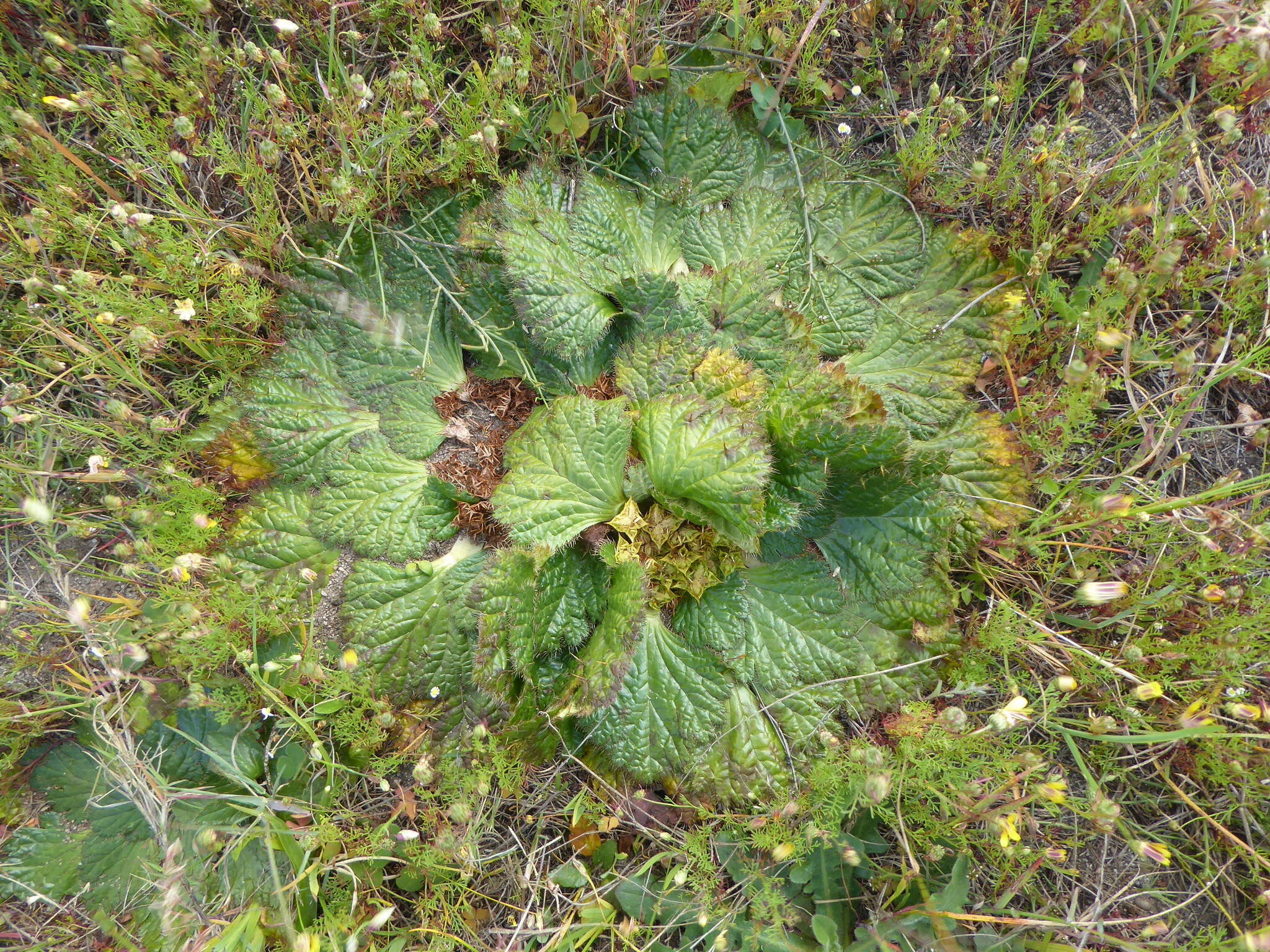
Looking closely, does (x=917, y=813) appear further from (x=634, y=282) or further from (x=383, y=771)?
(x=634, y=282)

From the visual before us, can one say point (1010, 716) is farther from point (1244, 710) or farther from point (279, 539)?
point (279, 539)

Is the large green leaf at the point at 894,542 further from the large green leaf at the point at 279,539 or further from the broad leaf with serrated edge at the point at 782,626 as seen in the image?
the large green leaf at the point at 279,539

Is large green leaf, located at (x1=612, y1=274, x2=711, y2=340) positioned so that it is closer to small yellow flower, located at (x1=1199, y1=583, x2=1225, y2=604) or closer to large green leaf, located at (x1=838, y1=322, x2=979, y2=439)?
large green leaf, located at (x1=838, y1=322, x2=979, y2=439)

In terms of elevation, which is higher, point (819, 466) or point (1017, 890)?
point (819, 466)

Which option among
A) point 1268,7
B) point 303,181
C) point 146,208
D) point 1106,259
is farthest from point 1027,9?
point 146,208

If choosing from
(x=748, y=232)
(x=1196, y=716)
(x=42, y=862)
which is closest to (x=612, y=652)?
(x=748, y=232)

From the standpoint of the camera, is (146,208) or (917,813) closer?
(917,813)
